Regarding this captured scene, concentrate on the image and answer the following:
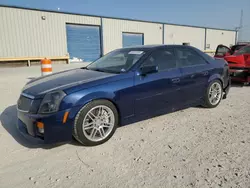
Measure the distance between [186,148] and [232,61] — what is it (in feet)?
17.4

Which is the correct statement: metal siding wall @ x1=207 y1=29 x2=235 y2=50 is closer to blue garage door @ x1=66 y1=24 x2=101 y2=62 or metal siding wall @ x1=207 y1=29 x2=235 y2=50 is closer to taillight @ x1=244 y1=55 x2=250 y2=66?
blue garage door @ x1=66 y1=24 x2=101 y2=62

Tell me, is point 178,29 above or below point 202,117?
above

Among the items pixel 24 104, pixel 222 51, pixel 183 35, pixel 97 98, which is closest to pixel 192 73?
pixel 97 98

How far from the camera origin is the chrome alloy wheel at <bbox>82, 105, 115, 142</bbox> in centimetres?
293

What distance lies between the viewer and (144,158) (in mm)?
2621

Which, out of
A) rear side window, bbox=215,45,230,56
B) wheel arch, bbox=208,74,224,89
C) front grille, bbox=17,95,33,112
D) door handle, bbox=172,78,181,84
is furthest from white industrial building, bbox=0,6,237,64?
door handle, bbox=172,78,181,84

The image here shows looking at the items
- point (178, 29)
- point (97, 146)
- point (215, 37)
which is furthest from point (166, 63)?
point (215, 37)

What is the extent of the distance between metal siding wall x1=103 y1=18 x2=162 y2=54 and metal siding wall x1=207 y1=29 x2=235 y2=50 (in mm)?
10711

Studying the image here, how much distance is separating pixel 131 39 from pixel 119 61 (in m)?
17.7

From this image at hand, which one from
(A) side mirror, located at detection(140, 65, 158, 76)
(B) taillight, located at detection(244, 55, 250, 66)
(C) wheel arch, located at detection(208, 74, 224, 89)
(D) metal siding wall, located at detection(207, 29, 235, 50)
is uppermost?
(D) metal siding wall, located at detection(207, 29, 235, 50)

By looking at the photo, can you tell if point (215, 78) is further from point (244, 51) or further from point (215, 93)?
point (244, 51)

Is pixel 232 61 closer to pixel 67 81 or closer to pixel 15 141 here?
pixel 67 81

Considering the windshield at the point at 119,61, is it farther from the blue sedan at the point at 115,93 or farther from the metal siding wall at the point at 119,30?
the metal siding wall at the point at 119,30

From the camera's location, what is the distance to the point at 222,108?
464cm
